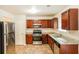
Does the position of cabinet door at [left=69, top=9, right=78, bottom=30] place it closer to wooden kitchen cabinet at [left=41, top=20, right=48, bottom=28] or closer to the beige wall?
the beige wall

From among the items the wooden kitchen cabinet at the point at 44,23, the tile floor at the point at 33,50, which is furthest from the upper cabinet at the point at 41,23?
the tile floor at the point at 33,50

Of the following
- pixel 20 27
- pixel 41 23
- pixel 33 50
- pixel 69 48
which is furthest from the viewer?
pixel 41 23

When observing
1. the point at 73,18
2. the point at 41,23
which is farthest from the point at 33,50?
the point at 73,18

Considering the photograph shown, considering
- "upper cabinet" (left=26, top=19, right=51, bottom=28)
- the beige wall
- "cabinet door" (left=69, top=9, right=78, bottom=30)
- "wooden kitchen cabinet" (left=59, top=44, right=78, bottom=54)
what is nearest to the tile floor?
the beige wall

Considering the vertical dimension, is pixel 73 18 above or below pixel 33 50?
above

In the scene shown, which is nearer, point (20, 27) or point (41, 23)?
point (20, 27)

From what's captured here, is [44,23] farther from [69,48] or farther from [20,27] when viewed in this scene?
[69,48]

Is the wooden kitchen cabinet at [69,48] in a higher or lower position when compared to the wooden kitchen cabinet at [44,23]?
lower

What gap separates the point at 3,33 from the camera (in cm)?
399

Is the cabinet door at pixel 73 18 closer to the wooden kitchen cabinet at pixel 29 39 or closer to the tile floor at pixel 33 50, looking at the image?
the tile floor at pixel 33 50

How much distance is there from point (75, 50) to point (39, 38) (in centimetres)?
475

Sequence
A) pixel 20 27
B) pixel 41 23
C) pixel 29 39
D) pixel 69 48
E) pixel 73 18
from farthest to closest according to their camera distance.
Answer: pixel 41 23, pixel 29 39, pixel 20 27, pixel 69 48, pixel 73 18

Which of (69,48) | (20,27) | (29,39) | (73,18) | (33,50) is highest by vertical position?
(73,18)
